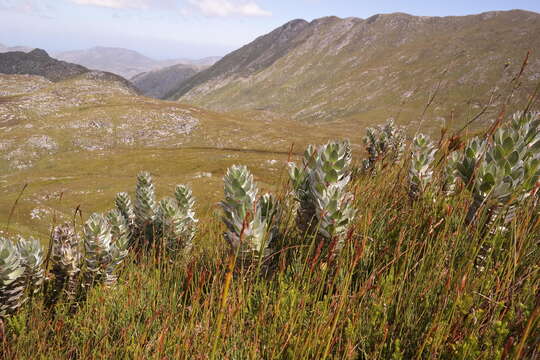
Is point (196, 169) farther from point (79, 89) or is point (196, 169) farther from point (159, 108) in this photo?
point (79, 89)

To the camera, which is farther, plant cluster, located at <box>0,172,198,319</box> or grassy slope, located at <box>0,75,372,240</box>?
grassy slope, located at <box>0,75,372,240</box>

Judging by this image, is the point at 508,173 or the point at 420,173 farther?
the point at 420,173

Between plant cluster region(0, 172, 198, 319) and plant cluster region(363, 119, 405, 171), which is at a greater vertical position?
plant cluster region(363, 119, 405, 171)

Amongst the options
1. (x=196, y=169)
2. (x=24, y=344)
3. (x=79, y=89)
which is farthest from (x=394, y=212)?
(x=79, y=89)

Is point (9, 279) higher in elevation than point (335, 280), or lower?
lower

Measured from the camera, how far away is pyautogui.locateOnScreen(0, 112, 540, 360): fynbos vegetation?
229 centimetres

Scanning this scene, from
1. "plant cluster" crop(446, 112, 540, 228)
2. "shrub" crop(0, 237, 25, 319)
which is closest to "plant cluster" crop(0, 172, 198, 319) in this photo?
"shrub" crop(0, 237, 25, 319)

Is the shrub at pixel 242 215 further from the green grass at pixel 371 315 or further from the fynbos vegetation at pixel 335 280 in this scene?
the green grass at pixel 371 315

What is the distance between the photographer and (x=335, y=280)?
248 cm

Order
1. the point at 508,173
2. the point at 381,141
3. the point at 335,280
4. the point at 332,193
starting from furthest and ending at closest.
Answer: the point at 381,141, the point at 332,193, the point at 508,173, the point at 335,280

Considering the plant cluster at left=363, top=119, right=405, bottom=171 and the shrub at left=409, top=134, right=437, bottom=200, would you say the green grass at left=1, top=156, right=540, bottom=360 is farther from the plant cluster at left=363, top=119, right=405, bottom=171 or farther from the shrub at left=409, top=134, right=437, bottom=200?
the plant cluster at left=363, top=119, right=405, bottom=171

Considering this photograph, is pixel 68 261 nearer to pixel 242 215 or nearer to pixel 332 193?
pixel 242 215

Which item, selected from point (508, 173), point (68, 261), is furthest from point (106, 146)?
point (508, 173)

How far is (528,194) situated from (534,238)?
40 cm
